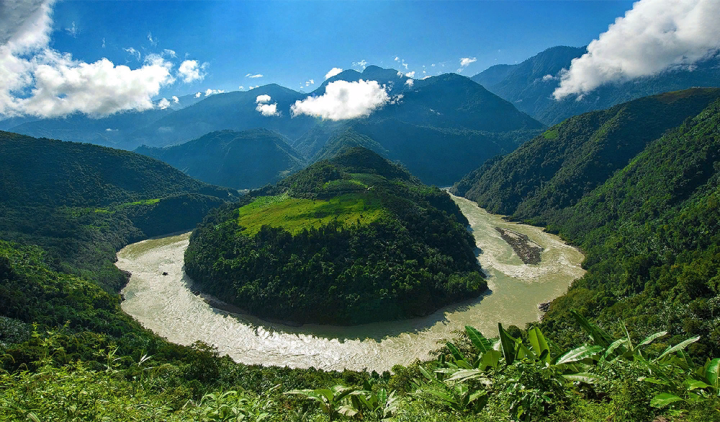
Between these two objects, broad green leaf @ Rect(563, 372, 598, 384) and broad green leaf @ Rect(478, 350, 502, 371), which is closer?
broad green leaf @ Rect(563, 372, 598, 384)

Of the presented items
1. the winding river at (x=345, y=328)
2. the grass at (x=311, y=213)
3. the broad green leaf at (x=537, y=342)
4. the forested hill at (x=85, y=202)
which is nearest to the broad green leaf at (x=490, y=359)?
Result: the broad green leaf at (x=537, y=342)

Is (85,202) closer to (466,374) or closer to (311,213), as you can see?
(311,213)

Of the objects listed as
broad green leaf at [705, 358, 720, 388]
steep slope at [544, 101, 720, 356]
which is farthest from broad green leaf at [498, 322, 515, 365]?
steep slope at [544, 101, 720, 356]

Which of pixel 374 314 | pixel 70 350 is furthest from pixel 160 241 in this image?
pixel 374 314

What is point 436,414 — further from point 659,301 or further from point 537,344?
point 659,301

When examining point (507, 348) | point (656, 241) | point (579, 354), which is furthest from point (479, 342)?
point (656, 241)

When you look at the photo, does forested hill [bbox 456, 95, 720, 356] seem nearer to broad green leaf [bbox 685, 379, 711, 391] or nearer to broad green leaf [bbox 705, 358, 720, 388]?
broad green leaf [bbox 705, 358, 720, 388]
